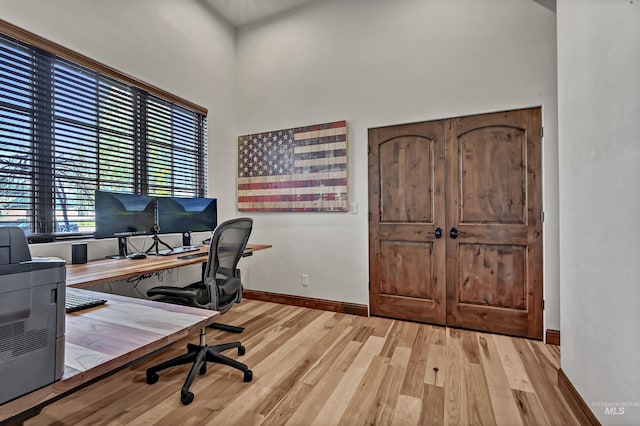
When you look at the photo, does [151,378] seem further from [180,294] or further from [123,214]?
[123,214]

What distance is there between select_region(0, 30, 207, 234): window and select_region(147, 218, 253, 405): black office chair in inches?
43.7

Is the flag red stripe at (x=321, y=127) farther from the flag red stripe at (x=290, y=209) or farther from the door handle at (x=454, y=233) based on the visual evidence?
the door handle at (x=454, y=233)

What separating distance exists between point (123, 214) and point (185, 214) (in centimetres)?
59

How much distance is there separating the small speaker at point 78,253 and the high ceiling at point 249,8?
3150mm

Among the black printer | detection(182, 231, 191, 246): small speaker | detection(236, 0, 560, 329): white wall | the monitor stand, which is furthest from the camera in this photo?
detection(182, 231, 191, 246): small speaker

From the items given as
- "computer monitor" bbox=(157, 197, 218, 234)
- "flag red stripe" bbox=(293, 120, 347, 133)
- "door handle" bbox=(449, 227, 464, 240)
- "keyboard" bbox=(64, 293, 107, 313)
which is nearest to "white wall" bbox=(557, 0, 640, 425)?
"door handle" bbox=(449, 227, 464, 240)

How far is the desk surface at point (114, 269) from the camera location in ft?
5.62

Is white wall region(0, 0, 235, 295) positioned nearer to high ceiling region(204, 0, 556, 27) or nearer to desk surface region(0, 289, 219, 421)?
high ceiling region(204, 0, 556, 27)

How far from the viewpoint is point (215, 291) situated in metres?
2.03

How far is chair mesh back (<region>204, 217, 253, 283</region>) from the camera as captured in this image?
199 cm

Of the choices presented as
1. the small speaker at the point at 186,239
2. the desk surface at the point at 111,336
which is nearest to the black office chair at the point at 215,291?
the desk surface at the point at 111,336

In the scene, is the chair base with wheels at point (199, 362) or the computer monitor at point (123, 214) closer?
the chair base with wheels at point (199, 362)

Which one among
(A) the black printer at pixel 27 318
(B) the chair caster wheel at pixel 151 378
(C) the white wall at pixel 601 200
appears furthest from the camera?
(B) the chair caster wheel at pixel 151 378

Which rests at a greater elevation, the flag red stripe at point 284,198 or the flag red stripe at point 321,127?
the flag red stripe at point 321,127
